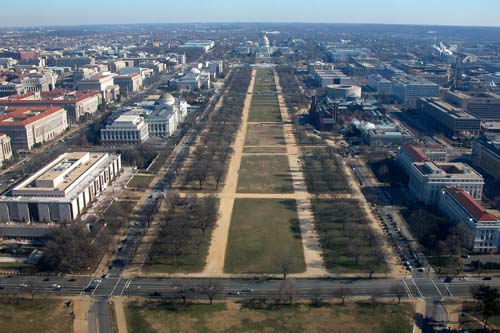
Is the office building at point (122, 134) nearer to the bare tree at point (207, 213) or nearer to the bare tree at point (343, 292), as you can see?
the bare tree at point (207, 213)

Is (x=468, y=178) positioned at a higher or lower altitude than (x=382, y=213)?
higher

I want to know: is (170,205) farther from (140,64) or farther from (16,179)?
(140,64)

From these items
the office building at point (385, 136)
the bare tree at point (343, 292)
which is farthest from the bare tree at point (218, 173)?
the office building at point (385, 136)

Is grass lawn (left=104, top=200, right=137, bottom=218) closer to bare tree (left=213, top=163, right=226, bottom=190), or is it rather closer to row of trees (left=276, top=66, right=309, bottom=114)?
bare tree (left=213, top=163, right=226, bottom=190)

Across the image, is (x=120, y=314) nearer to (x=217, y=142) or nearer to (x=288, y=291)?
(x=288, y=291)

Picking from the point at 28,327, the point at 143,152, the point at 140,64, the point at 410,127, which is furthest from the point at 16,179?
the point at 140,64

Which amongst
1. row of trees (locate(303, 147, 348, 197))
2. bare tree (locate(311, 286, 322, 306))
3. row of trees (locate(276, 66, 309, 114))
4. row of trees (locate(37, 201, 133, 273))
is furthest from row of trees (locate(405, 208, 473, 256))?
row of trees (locate(276, 66, 309, 114))

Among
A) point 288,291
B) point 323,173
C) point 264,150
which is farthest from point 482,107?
point 288,291
